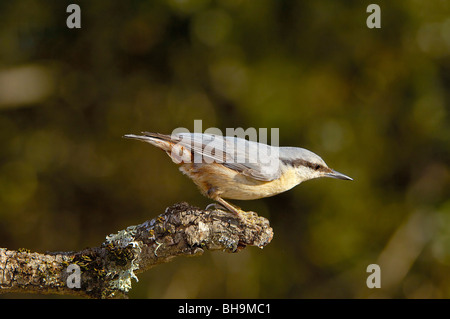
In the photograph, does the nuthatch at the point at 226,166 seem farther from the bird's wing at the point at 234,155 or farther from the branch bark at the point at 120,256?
the branch bark at the point at 120,256

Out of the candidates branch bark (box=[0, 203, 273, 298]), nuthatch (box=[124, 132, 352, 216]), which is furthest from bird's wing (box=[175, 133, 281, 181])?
branch bark (box=[0, 203, 273, 298])

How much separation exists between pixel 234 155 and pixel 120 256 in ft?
3.27

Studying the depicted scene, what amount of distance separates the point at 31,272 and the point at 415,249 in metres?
3.53

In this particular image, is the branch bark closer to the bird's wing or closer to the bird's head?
the bird's wing

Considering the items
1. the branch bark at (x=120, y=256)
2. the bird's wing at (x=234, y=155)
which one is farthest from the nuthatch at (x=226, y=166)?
the branch bark at (x=120, y=256)

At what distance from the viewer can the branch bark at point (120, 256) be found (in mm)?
2514

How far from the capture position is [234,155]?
Result: 3195 mm

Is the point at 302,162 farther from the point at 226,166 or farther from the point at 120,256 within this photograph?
the point at 120,256

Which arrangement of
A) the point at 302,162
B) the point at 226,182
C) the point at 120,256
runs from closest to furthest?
the point at 120,256 → the point at 226,182 → the point at 302,162

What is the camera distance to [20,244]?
502cm

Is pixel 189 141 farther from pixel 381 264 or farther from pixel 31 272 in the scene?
pixel 381 264

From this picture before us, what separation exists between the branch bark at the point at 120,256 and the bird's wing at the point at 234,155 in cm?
47

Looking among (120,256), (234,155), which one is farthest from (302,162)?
(120,256)

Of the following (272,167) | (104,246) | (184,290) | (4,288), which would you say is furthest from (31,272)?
(184,290)
